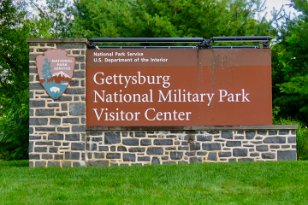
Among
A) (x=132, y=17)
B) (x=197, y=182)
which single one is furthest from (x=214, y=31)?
(x=197, y=182)

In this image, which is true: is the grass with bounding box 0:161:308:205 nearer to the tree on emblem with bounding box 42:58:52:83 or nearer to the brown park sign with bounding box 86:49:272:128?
the brown park sign with bounding box 86:49:272:128

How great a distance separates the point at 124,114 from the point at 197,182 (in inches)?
148

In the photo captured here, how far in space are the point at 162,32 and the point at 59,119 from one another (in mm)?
9345

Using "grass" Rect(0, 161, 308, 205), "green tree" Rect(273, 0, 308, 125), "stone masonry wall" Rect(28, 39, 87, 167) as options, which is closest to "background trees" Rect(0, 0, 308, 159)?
"green tree" Rect(273, 0, 308, 125)

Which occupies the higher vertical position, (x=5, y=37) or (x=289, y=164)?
(x=5, y=37)

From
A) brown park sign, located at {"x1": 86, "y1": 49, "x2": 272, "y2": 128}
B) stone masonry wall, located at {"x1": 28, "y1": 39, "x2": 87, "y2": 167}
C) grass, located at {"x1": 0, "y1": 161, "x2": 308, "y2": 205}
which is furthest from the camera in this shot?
brown park sign, located at {"x1": 86, "y1": 49, "x2": 272, "y2": 128}

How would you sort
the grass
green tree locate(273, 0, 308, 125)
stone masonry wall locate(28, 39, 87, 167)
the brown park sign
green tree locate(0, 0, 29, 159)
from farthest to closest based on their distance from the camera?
1. green tree locate(273, 0, 308, 125)
2. green tree locate(0, 0, 29, 159)
3. the brown park sign
4. stone masonry wall locate(28, 39, 87, 167)
5. the grass

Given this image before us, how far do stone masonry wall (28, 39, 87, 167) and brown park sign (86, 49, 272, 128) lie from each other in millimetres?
307

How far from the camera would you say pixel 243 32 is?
75.3 feet

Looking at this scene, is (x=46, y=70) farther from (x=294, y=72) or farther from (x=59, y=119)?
(x=294, y=72)

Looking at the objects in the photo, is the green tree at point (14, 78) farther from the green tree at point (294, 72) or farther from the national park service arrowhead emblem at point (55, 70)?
the green tree at point (294, 72)

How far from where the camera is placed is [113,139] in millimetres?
12648

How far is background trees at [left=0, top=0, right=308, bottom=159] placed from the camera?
17.7m

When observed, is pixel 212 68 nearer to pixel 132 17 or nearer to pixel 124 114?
pixel 124 114
